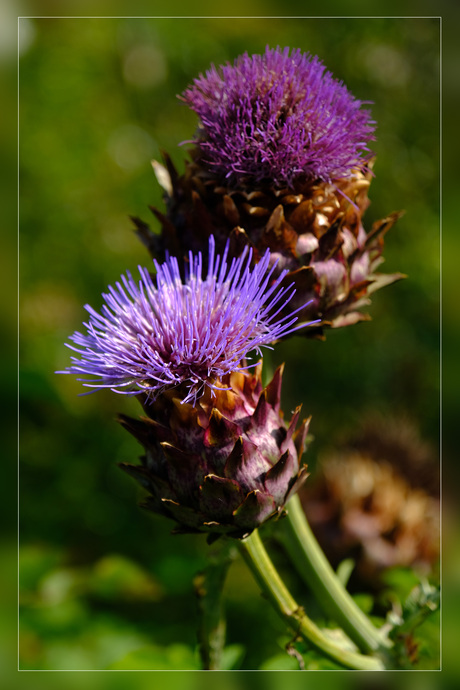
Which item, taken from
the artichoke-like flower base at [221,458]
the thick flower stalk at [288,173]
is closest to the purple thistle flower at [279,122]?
the thick flower stalk at [288,173]

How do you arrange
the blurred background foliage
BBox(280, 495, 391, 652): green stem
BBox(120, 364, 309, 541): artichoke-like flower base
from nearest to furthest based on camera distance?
1. BBox(120, 364, 309, 541): artichoke-like flower base
2. BBox(280, 495, 391, 652): green stem
3. the blurred background foliage

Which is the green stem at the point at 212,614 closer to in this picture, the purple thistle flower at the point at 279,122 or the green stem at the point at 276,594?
the green stem at the point at 276,594

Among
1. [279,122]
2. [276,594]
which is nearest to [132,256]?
[279,122]

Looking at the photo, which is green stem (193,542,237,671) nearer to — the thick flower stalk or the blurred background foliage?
the thick flower stalk

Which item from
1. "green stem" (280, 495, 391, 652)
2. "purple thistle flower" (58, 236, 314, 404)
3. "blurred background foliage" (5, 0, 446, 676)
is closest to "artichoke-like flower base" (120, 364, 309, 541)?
"purple thistle flower" (58, 236, 314, 404)

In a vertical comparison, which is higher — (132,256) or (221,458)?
(132,256)

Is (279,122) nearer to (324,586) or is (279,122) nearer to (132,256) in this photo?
(324,586)
